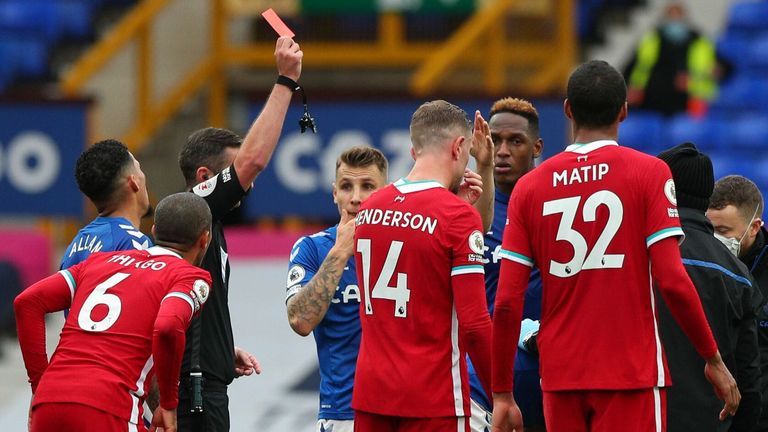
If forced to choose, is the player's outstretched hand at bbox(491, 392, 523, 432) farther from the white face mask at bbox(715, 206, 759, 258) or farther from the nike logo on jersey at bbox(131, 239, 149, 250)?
the nike logo on jersey at bbox(131, 239, 149, 250)

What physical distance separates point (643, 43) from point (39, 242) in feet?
24.4

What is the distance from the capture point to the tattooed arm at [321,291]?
600 centimetres

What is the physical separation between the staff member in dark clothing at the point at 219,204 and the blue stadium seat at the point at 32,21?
1190 centimetres

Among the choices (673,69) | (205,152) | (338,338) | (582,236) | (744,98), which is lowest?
(338,338)

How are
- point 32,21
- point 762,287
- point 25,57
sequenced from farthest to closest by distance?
point 32,21 < point 25,57 < point 762,287

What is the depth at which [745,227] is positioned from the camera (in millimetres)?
A: 6363

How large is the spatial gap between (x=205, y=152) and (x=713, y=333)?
92.7 inches

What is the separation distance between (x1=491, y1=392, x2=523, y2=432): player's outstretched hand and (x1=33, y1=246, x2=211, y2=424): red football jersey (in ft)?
4.00

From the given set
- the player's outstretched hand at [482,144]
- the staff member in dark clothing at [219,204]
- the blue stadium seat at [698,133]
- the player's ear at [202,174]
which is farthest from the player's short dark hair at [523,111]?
the blue stadium seat at [698,133]

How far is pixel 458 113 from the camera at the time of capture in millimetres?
5621

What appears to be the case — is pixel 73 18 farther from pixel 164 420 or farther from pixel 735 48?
pixel 164 420

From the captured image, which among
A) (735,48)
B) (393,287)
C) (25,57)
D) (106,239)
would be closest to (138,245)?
(106,239)

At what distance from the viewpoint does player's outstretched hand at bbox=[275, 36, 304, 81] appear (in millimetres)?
6051

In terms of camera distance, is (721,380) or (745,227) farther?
(745,227)
